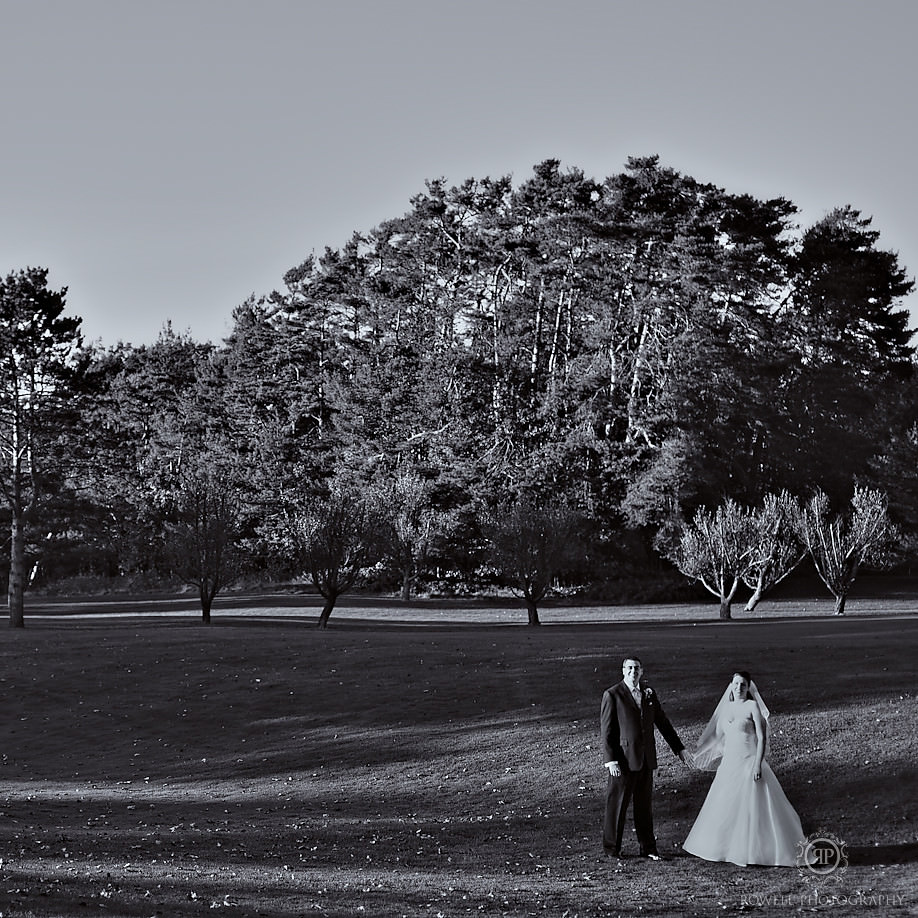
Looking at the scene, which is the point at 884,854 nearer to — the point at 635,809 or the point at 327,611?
the point at 635,809

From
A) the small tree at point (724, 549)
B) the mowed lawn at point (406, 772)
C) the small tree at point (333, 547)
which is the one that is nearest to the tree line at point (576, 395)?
the small tree at point (724, 549)

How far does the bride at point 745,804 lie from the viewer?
14.0m

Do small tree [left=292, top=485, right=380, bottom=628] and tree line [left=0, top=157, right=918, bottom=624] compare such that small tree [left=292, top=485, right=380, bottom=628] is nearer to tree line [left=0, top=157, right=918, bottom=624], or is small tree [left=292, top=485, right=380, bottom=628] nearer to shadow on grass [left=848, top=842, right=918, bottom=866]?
tree line [left=0, top=157, right=918, bottom=624]

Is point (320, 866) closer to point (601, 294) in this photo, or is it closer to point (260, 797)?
point (260, 797)

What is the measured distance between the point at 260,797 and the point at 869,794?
9218 millimetres

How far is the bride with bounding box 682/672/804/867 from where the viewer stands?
550 inches

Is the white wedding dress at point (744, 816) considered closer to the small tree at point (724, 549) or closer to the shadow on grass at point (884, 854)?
the shadow on grass at point (884, 854)

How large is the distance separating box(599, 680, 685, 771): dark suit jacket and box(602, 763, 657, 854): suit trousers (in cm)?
18

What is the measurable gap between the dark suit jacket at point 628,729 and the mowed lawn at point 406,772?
1.20m

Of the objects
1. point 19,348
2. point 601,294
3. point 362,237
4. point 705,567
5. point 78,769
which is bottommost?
point 78,769

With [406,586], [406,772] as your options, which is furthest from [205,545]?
[406,772]

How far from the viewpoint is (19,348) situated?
50.6m

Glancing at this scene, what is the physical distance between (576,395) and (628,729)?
56.7m

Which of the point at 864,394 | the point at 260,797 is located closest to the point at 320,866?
the point at 260,797
